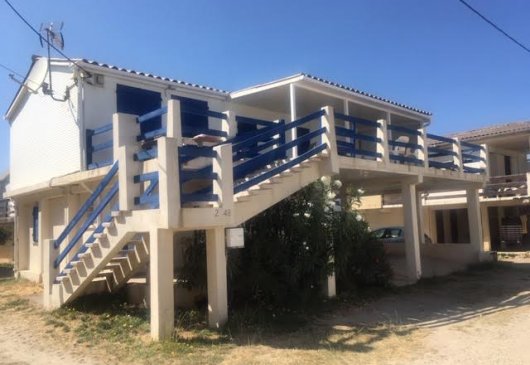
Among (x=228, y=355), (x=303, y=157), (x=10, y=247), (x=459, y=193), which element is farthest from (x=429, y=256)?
(x=10, y=247)

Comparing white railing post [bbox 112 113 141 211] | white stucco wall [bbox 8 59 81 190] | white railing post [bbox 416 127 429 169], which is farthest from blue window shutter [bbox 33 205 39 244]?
white railing post [bbox 416 127 429 169]

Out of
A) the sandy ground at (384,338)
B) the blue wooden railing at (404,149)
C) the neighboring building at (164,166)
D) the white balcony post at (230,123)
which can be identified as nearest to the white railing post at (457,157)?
the neighboring building at (164,166)

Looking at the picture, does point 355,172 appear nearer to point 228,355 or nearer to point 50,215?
point 228,355

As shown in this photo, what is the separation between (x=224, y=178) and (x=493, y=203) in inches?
709

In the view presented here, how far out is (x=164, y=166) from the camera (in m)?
6.88

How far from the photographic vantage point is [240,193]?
27.2 feet

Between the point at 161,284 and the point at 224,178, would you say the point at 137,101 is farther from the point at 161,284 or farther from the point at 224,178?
the point at 161,284

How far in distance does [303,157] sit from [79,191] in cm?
612

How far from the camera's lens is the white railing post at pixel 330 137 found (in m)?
9.88

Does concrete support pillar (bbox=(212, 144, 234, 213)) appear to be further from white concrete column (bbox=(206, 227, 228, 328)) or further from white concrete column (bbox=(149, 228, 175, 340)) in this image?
white concrete column (bbox=(149, 228, 175, 340))

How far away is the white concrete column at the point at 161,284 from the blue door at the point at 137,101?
181 inches

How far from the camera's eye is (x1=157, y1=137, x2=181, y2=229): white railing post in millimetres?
6855

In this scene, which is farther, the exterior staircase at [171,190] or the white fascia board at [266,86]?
the white fascia board at [266,86]

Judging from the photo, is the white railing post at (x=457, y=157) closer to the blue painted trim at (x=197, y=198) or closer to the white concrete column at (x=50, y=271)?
the blue painted trim at (x=197, y=198)
